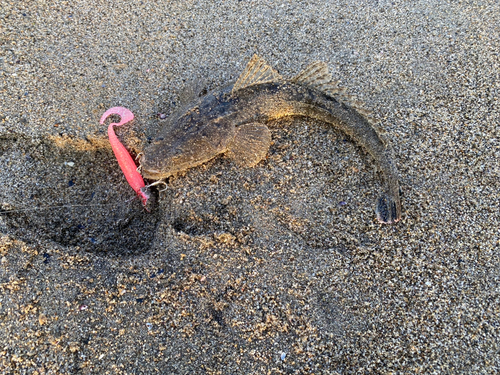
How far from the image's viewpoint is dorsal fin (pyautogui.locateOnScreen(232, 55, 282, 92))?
3502mm

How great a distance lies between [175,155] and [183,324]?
4.49ft

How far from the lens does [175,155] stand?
3.15 metres

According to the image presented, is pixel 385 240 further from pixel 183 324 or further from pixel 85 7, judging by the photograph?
pixel 85 7

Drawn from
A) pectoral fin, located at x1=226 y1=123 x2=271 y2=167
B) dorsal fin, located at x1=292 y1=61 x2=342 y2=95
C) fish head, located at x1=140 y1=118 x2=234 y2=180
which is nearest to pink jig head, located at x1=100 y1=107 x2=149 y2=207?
fish head, located at x1=140 y1=118 x2=234 y2=180

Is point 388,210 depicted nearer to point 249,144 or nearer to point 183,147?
point 249,144

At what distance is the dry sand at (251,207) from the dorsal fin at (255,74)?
48 centimetres

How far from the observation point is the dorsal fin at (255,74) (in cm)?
350

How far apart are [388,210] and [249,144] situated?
1.32 metres

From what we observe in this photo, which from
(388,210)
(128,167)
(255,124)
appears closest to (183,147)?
(128,167)

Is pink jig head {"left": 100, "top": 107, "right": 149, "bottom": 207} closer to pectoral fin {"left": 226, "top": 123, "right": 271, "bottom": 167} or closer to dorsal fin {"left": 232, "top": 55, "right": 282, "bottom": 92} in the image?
pectoral fin {"left": 226, "top": 123, "right": 271, "bottom": 167}

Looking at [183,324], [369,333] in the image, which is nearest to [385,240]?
[369,333]

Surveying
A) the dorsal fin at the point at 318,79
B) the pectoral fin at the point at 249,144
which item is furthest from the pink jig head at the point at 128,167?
the dorsal fin at the point at 318,79

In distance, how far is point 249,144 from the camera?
3311 mm

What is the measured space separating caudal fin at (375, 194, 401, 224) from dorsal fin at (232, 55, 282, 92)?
5.01 feet
